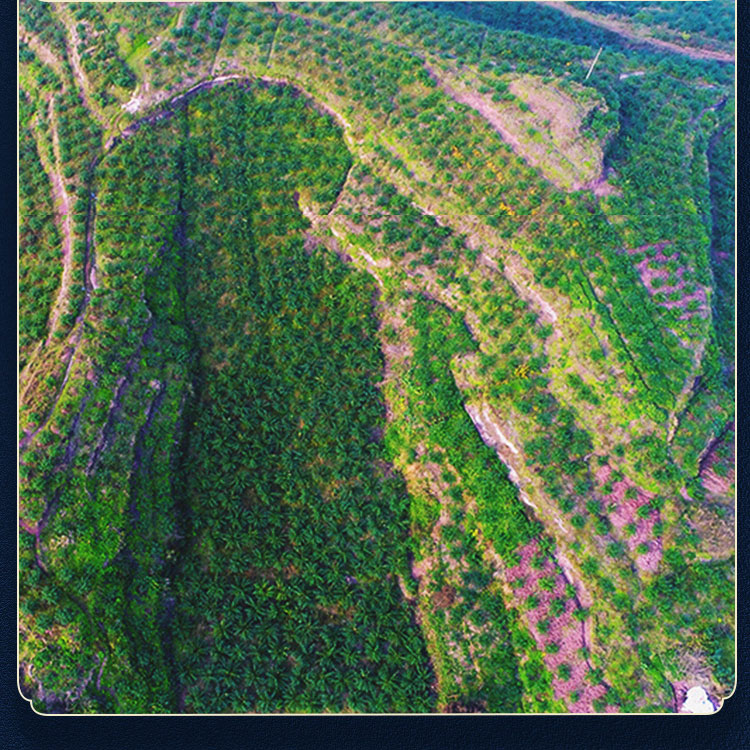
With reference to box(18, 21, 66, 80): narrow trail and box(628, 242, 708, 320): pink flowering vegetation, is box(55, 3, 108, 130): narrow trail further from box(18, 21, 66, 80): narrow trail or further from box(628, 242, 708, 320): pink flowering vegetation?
box(628, 242, 708, 320): pink flowering vegetation

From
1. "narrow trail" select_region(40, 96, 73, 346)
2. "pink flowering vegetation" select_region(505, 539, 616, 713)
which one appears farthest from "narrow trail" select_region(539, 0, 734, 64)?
"pink flowering vegetation" select_region(505, 539, 616, 713)

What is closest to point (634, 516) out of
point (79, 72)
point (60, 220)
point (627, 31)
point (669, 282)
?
point (669, 282)

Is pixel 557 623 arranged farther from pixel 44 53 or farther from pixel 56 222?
pixel 44 53

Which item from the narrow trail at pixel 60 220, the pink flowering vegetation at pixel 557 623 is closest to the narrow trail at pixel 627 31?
the narrow trail at pixel 60 220

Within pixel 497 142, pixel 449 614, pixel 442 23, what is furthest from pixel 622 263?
pixel 449 614

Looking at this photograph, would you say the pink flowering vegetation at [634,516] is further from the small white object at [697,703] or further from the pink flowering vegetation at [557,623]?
the small white object at [697,703]

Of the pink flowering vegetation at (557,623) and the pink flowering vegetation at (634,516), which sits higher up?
the pink flowering vegetation at (634,516)
